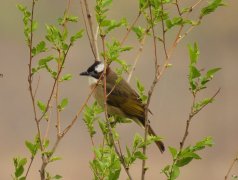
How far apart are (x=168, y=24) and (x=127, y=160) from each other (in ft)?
2.24

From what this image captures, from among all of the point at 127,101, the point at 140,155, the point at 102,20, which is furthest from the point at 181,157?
the point at 127,101

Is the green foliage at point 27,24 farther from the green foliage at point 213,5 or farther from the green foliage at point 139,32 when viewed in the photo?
the green foliage at point 213,5

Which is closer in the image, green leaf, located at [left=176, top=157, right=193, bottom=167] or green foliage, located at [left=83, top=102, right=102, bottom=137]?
green leaf, located at [left=176, top=157, right=193, bottom=167]

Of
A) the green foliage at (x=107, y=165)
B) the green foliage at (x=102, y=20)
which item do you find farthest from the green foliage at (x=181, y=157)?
the green foliage at (x=102, y=20)

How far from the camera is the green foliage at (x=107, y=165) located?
Answer: 155 inches

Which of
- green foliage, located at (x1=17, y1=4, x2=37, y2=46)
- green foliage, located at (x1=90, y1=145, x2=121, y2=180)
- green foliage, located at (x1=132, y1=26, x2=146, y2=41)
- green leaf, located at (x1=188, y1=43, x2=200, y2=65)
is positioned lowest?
green foliage, located at (x1=90, y1=145, x2=121, y2=180)

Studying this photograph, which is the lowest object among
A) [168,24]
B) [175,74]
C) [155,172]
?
[155,172]

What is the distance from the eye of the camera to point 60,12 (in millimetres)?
23516

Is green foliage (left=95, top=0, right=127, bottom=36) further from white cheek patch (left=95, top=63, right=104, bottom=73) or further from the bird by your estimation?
the bird

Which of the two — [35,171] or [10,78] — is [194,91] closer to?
[35,171]

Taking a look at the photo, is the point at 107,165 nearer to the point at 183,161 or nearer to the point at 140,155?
the point at 140,155

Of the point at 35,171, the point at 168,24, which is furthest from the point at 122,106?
the point at 35,171

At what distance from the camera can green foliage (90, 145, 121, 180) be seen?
3.94 meters

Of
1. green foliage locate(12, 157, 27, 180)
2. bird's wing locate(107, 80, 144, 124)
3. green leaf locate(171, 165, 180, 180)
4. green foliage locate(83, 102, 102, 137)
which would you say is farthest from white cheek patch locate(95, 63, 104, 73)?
green leaf locate(171, 165, 180, 180)
